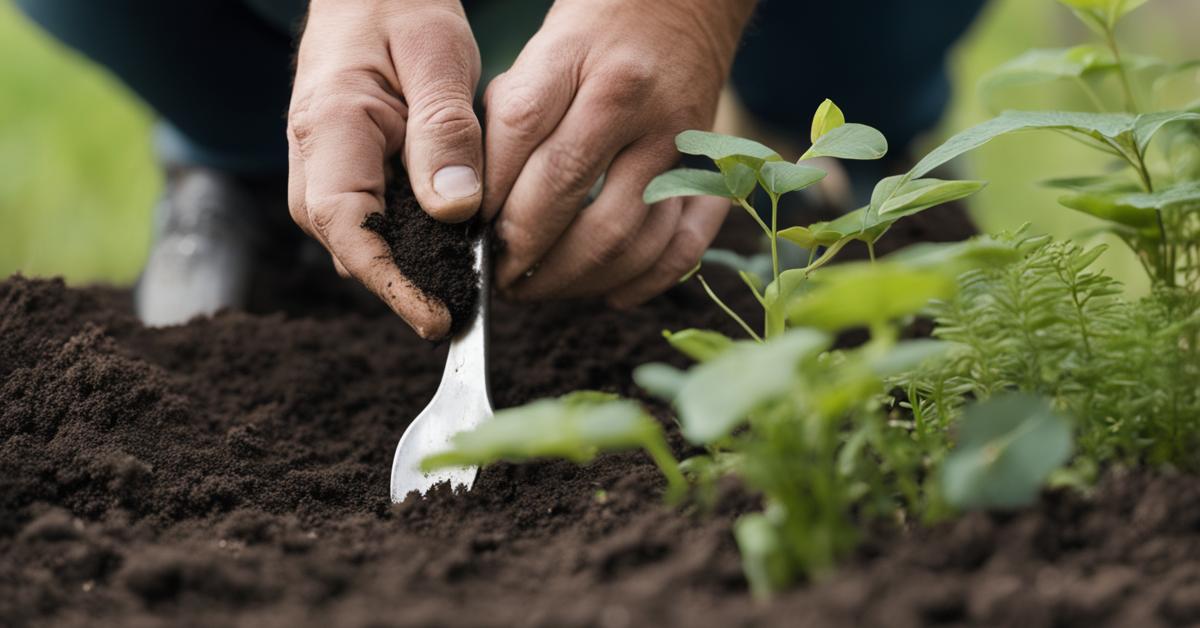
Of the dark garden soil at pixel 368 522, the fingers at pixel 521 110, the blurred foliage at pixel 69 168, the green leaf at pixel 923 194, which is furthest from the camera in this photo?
the blurred foliage at pixel 69 168

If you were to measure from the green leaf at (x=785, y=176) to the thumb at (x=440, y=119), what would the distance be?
396 mm

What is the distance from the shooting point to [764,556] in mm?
744

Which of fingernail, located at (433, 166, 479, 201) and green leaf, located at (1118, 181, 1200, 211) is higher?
green leaf, located at (1118, 181, 1200, 211)

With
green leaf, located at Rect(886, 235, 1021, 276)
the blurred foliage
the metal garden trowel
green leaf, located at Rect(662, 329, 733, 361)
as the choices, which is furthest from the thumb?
the blurred foliage

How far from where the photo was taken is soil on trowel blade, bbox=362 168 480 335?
1.33 m

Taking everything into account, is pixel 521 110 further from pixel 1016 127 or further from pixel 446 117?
pixel 1016 127

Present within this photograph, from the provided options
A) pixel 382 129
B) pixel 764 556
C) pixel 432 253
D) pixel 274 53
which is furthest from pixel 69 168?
pixel 764 556

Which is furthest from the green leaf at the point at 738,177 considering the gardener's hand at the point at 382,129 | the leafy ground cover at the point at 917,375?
the gardener's hand at the point at 382,129

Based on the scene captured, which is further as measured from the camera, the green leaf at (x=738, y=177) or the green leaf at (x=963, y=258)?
the green leaf at (x=738, y=177)

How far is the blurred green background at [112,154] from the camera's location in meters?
3.15

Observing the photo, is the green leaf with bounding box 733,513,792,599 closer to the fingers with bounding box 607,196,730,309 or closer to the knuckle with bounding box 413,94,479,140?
the knuckle with bounding box 413,94,479,140

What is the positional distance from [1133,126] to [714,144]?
18.4 inches

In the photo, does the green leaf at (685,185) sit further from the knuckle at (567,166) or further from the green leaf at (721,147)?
the knuckle at (567,166)

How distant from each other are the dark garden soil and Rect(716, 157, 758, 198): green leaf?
33cm
